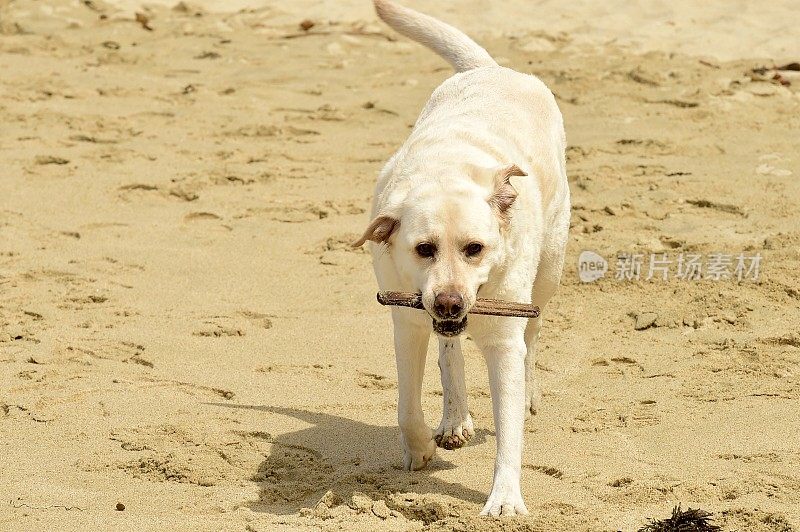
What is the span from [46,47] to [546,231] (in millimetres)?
8014

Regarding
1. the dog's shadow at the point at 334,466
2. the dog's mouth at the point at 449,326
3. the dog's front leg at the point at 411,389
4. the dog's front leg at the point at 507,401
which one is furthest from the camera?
the dog's front leg at the point at 411,389

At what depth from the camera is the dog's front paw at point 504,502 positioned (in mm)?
4387

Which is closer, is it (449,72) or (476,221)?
(476,221)

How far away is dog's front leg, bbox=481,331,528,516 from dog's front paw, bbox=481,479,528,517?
22mm

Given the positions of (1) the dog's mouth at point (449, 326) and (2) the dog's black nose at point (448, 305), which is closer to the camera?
(2) the dog's black nose at point (448, 305)

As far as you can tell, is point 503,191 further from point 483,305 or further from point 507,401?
point 507,401

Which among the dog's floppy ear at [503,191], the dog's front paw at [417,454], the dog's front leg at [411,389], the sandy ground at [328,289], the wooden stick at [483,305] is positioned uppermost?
the dog's floppy ear at [503,191]

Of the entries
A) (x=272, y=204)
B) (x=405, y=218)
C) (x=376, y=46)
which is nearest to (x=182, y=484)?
(x=405, y=218)

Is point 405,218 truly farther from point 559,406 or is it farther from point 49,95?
point 49,95

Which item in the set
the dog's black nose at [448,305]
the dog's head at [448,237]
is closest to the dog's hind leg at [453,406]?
the dog's head at [448,237]

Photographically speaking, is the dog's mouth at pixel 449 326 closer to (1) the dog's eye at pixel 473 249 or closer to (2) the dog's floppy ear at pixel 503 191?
(1) the dog's eye at pixel 473 249

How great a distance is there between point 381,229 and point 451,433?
1.19m

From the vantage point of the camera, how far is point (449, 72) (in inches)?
443

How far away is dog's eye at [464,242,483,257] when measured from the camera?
4367mm
